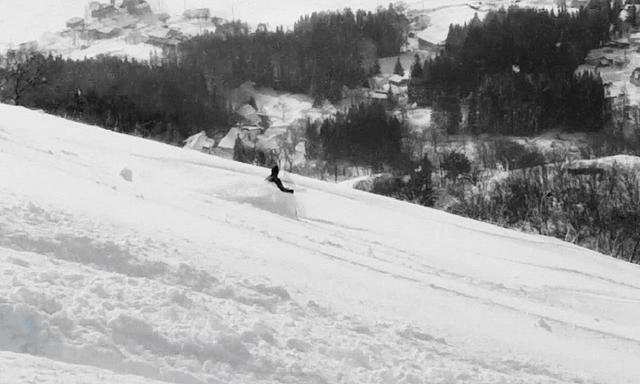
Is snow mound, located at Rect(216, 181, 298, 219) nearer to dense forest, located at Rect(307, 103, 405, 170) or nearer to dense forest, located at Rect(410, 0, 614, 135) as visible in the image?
dense forest, located at Rect(307, 103, 405, 170)

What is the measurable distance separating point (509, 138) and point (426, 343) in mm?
83703

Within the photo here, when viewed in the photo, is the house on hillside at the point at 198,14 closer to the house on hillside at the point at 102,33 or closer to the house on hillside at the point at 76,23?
the house on hillside at the point at 102,33

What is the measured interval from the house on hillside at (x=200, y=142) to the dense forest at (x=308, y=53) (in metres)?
Answer: 23.7

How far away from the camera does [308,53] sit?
114000 millimetres

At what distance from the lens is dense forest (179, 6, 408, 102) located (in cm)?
10806

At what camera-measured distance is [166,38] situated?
13450cm

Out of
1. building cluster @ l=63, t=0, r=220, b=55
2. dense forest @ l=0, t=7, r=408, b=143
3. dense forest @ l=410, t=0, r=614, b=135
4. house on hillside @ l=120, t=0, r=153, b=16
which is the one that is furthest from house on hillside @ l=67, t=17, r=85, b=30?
dense forest @ l=410, t=0, r=614, b=135

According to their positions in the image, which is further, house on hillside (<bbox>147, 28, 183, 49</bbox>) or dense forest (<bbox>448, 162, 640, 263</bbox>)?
house on hillside (<bbox>147, 28, 183, 49</bbox>)

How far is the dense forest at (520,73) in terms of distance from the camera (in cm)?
8944

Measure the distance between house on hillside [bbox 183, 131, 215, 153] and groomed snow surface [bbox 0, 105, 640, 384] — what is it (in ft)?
209

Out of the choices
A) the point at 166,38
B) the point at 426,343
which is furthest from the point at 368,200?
the point at 166,38

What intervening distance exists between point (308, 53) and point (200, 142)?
39.6 m

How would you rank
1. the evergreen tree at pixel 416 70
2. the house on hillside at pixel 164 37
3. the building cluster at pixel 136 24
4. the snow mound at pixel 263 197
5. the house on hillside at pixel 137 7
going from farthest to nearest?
the house on hillside at pixel 137 7
the building cluster at pixel 136 24
the house on hillside at pixel 164 37
the evergreen tree at pixel 416 70
the snow mound at pixel 263 197

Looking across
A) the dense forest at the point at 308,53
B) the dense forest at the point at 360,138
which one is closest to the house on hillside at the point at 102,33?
the dense forest at the point at 308,53
